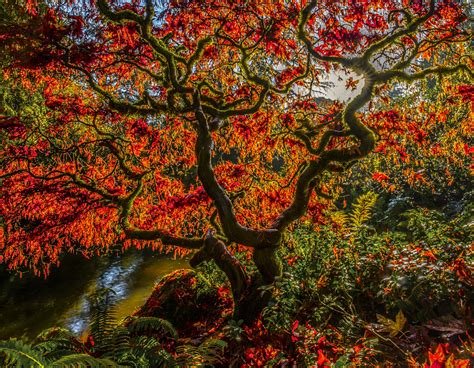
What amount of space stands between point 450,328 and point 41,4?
497 centimetres

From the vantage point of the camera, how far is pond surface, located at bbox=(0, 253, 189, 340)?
7359 millimetres

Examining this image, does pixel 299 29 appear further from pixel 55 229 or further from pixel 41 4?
pixel 55 229

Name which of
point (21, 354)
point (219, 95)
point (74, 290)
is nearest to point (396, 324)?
point (21, 354)

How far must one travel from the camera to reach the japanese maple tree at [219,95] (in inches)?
130

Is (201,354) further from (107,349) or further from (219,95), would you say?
(219,95)

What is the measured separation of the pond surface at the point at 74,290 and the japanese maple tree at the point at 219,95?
9.67ft

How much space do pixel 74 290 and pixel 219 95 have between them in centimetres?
794

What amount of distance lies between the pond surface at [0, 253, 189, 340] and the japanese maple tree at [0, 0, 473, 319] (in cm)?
295

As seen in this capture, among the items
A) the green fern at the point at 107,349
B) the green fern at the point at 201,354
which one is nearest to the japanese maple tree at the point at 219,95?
Answer: the green fern at the point at 201,354

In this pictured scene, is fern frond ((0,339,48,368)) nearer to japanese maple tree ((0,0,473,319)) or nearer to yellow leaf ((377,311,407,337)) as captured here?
japanese maple tree ((0,0,473,319))

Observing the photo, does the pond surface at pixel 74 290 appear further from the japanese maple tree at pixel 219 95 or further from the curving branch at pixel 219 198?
the curving branch at pixel 219 198

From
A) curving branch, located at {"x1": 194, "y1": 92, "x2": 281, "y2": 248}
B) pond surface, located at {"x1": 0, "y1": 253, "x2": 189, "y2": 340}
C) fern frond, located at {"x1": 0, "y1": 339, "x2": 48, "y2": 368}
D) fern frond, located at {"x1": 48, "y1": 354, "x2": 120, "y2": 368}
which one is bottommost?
pond surface, located at {"x1": 0, "y1": 253, "x2": 189, "y2": 340}

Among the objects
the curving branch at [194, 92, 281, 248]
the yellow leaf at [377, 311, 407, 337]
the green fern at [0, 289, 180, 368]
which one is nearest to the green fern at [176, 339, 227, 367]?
the green fern at [0, 289, 180, 368]

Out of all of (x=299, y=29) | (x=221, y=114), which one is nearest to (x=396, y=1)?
(x=299, y=29)
